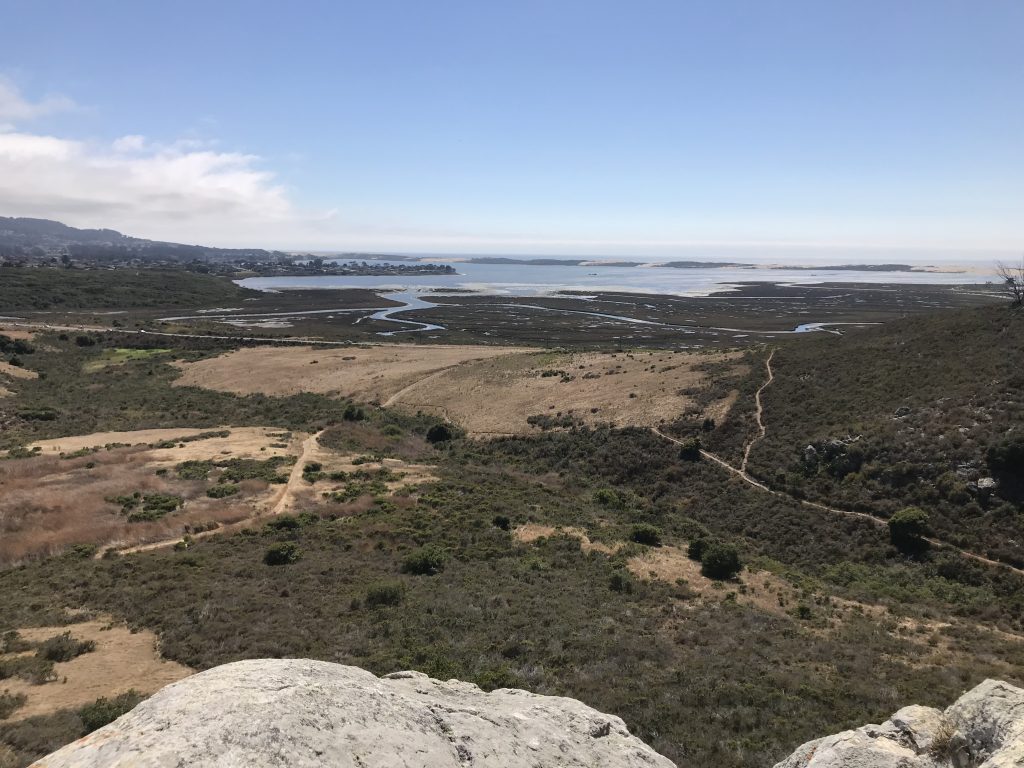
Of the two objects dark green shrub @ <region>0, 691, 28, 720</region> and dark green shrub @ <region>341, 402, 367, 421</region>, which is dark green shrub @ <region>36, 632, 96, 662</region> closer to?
dark green shrub @ <region>0, 691, 28, 720</region>

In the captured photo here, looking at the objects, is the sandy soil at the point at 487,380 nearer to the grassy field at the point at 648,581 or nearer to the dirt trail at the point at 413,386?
the dirt trail at the point at 413,386

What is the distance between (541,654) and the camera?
1630cm

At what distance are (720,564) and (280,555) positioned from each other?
1958 centimetres

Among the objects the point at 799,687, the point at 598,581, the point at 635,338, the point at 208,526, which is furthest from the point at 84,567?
the point at 635,338

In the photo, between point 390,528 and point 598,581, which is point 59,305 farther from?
point 598,581

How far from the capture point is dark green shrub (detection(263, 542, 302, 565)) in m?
23.2

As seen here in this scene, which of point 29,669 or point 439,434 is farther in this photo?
point 439,434

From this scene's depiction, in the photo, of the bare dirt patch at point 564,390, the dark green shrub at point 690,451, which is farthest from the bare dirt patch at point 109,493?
the dark green shrub at point 690,451

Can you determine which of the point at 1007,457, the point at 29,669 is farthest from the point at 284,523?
the point at 1007,457

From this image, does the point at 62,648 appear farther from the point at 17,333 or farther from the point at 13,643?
the point at 17,333

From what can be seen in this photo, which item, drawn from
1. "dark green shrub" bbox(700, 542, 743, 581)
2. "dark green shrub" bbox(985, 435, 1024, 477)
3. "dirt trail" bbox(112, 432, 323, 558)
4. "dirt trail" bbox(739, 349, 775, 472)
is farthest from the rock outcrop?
"dirt trail" bbox(739, 349, 775, 472)

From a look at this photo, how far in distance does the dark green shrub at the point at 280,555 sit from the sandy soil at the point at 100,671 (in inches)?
247

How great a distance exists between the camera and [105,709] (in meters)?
12.2

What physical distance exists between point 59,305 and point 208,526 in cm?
17196
